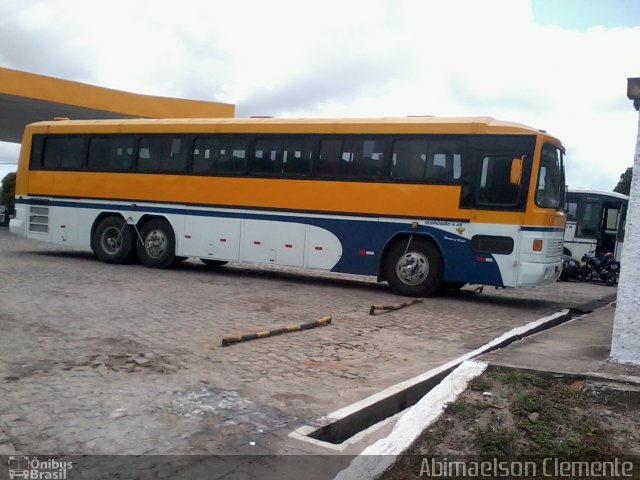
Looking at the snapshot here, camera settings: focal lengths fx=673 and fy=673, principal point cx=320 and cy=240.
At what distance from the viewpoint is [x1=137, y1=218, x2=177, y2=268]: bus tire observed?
587 inches

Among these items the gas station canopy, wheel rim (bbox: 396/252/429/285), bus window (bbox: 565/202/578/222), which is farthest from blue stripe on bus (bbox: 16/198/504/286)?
bus window (bbox: 565/202/578/222)

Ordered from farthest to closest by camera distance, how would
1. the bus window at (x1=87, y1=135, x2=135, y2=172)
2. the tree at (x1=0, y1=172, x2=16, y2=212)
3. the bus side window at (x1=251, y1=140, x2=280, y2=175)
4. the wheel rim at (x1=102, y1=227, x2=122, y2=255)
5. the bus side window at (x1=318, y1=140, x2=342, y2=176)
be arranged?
the tree at (x1=0, y1=172, x2=16, y2=212) → the wheel rim at (x1=102, y1=227, x2=122, y2=255) → the bus window at (x1=87, y1=135, x2=135, y2=172) → the bus side window at (x1=251, y1=140, x2=280, y2=175) → the bus side window at (x1=318, y1=140, x2=342, y2=176)

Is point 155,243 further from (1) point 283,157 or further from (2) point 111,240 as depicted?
(1) point 283,157

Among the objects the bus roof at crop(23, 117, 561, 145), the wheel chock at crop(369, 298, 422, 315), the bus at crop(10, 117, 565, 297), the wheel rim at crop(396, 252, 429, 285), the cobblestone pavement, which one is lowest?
the cobblestone pavement

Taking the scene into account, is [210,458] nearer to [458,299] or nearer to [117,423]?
[117,423]

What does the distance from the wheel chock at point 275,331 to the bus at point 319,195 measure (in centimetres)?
375

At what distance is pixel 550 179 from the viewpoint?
11867 mm

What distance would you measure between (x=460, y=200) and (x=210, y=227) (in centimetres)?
540

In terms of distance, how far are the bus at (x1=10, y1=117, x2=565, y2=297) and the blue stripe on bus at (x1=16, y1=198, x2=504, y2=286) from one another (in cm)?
2

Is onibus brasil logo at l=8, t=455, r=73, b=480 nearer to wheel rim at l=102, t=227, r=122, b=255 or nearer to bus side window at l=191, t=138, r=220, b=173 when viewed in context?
bus side window at l=191, t=138, r=220, b=173

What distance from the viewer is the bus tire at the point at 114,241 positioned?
608 inches

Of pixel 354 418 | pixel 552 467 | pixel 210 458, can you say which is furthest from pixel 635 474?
pixel 210 458

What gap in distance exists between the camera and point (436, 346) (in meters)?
8.18

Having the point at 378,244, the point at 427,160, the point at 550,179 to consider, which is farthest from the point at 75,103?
the point at 550,179
